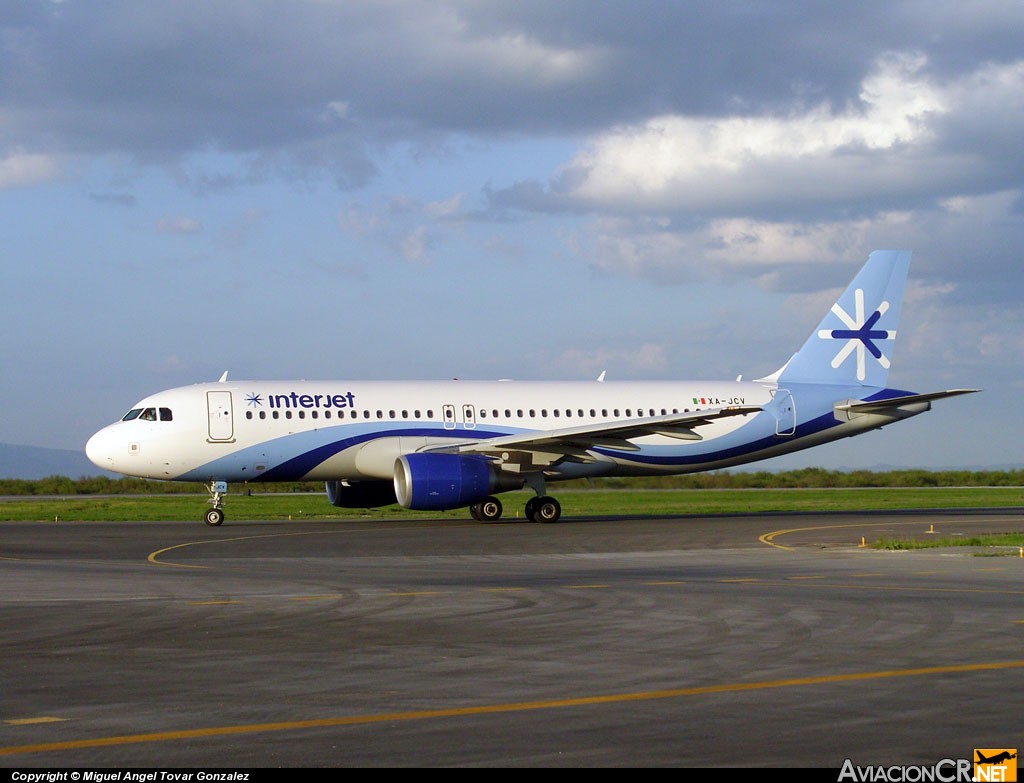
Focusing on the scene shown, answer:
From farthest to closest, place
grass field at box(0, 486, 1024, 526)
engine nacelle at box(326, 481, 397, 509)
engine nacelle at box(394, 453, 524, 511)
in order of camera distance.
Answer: grass field at box(0, 486, 1024, 526) < engine nacelle at box(326, 481, 397, 509) < engine nacelle at box(394, 453, 524, 511)

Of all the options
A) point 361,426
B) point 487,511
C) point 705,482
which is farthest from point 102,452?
point 705,482

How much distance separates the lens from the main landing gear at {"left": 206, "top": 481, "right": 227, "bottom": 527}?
113 ft

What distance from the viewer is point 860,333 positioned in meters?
41.9

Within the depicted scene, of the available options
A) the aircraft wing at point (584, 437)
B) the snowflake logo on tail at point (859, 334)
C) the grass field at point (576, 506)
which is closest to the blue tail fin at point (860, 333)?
the snowflake logo on tail at point (859, 334)

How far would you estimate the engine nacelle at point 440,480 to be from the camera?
3241 cm

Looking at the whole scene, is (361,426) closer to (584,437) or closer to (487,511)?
(487,511)

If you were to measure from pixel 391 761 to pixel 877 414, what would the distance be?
35.8 meters

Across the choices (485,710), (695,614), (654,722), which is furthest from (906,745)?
(695,614)

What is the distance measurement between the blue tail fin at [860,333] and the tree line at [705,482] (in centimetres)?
1874

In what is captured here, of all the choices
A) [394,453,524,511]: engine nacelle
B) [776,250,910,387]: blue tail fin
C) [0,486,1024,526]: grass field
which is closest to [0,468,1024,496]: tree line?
[0,486,1024,526]: grass field

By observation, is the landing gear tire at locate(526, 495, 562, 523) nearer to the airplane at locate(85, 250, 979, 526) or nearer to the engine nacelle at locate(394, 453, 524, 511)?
the airplane at locate(85, 250, 979, 526)

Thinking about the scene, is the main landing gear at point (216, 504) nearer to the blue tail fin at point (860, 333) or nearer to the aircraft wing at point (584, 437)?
the aircraft wing at point (584, 437)

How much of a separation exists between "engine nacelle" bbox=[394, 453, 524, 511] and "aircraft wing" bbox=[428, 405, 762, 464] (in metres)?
0.84

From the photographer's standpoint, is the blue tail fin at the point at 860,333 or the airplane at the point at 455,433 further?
the blue tail fin at the point at 860,333
